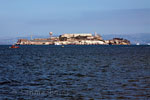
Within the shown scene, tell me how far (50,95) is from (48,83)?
5667 mm

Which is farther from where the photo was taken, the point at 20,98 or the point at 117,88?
the point at 117,88

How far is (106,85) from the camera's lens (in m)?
25.7

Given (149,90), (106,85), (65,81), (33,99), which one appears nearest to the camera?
(33,99)

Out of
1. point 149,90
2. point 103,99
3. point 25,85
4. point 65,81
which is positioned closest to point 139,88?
point 149,90

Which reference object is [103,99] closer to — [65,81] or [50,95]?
[50,95]

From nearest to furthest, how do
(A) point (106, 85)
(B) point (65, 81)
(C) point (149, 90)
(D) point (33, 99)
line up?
(D) point (33, 99) < (C) point (149, 90) < (A) point (106, 85) < (B) point (65, 81)

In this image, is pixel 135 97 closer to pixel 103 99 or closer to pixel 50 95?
pixel 103 99

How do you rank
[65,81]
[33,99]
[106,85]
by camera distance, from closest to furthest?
[33,99]
[106,85]
[65,81]

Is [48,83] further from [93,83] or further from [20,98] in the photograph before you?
[20,98]

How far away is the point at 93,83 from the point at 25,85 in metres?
6.13

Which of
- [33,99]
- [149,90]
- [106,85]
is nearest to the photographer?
[33,99]

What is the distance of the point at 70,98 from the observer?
2059 centimetres

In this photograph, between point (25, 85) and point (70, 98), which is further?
point (25, 85)

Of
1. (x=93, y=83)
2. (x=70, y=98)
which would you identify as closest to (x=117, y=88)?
(x=93, y=83)
